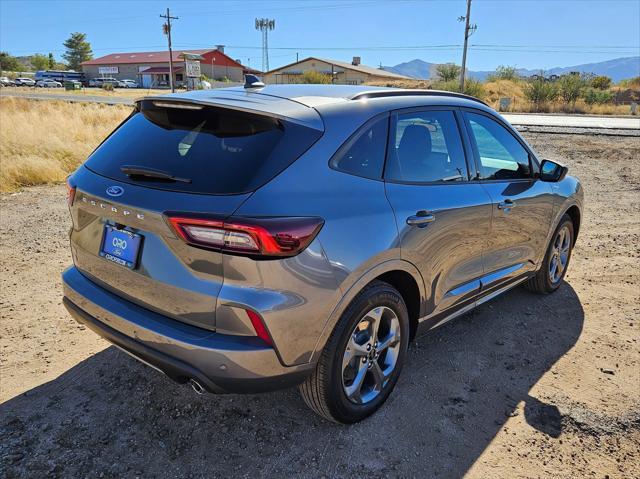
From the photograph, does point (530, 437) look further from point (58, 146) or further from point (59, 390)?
point (58, 146)

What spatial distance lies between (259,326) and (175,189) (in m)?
0.72

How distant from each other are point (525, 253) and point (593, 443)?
63.6 inches

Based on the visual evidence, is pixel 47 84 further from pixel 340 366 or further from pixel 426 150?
pixel 340 366

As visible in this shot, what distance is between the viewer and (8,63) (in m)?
98.1

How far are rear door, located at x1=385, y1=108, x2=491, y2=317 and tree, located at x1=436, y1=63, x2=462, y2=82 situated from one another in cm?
6112

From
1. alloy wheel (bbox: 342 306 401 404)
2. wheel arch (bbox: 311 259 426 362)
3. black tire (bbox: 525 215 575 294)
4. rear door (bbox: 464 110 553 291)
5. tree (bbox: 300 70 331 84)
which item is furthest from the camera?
tree (bbox: 300 70 331 84)

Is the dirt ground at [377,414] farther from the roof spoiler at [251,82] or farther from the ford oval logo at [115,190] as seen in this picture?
the roof spoiler at [251,82]

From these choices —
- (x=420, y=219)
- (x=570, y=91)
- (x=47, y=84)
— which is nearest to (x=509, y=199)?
(x=420, y=219)

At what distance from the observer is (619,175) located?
400 inches

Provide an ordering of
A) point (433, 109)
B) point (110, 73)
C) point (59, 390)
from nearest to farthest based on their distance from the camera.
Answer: point (59, 390)
point (433, 109)
point (110, 73)

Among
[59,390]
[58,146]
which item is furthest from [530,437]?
[58,146]

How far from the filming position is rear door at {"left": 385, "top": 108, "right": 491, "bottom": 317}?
2.68 meters

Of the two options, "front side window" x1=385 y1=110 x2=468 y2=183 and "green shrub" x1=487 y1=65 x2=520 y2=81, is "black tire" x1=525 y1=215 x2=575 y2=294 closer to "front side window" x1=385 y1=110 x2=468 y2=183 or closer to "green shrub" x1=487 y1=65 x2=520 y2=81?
"front side window" x1=385 y1=110 x2=468 y2=183

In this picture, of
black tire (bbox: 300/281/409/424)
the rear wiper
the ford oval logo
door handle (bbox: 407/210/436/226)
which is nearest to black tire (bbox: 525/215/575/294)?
door handle (bbox: 407/210/436/226)
